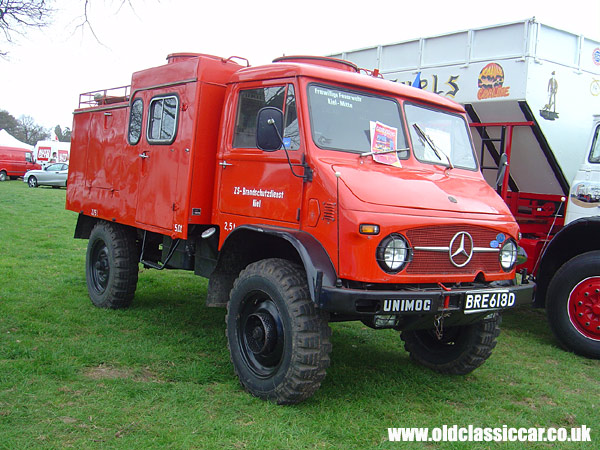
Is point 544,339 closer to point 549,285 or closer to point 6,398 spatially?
point 549,285

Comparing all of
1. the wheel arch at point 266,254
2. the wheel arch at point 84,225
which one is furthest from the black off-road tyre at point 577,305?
the wheel arch at point 84,225

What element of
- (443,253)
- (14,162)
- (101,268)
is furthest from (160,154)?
(14,162)

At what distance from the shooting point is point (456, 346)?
18.0 ft

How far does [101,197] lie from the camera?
7570 mm

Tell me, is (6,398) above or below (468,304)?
below

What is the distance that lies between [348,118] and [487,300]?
184 centimetres

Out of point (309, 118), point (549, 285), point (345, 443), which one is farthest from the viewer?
point (549, 285)

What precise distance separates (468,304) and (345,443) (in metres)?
1.36

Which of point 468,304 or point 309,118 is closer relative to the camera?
point 468,304

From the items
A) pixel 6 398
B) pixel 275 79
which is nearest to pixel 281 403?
pixel 6 398

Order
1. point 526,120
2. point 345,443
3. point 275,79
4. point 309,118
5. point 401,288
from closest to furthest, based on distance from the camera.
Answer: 1. point 345,443
2. point 401,288
3. point 309,118
4. point 275,79
5. point 526,120

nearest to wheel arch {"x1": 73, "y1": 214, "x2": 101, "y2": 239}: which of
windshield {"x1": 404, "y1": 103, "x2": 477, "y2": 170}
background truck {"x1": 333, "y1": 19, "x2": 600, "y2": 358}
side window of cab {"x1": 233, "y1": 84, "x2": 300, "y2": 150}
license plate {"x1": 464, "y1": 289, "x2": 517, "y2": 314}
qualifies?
side window of cab {"x1": 233, "y1": 84, "x2": 300, "y2": 150}

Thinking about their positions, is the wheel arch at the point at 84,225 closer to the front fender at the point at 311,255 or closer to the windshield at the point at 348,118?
the front fender at the point at 311,255

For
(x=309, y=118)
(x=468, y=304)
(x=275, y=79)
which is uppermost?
(x=275, y=79)
